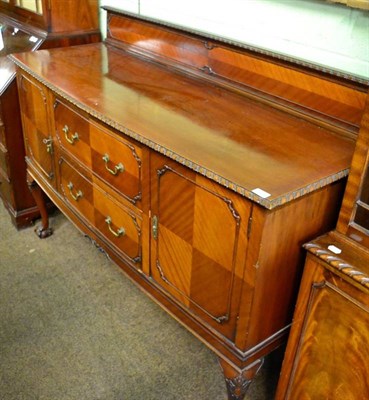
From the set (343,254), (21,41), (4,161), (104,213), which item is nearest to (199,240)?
(343,254)

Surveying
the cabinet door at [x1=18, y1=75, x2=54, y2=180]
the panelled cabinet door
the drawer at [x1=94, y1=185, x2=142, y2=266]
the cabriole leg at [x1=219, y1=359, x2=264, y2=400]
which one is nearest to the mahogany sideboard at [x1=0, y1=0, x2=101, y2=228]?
the cabinet door at [x1=18, y1=75, x2=54, y2=180]

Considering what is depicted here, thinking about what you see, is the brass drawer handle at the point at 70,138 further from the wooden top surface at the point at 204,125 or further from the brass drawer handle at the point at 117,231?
the brass drawer handle at the point at 117,231

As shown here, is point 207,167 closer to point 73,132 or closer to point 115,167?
point 115,167

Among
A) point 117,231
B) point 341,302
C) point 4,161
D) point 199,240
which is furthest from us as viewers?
point 4,161

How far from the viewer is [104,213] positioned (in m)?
1.32

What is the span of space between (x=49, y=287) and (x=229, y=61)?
3.18 ft

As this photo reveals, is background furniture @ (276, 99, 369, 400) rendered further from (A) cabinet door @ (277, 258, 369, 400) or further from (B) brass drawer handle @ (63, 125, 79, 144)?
(B) brass drawer handle @ (63, 125, 79, 144)

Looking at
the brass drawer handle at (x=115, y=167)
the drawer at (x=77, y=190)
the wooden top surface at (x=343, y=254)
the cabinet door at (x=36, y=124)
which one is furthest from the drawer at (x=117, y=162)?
the wooden top surface at (x=343, y=254)

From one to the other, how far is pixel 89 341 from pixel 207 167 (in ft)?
2.64

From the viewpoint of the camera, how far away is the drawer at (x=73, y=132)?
127 cm

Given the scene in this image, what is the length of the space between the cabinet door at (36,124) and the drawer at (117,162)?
0.29 meters

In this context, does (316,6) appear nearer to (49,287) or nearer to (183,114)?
(183,114)

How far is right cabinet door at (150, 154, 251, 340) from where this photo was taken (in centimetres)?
92

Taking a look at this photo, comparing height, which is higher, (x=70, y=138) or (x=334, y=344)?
(x=70, y=138)
